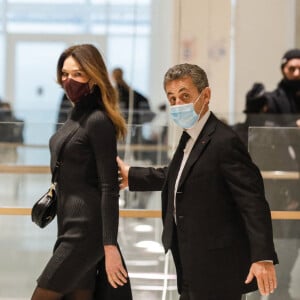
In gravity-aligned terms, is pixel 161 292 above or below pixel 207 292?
below

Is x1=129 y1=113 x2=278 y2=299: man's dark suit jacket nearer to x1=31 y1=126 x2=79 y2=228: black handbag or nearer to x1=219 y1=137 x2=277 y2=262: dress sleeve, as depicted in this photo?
x1=219 y1=137 x2=277 y2=262: dress sleeve

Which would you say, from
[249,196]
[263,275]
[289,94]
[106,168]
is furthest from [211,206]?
[289,94]

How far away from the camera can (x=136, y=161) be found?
5.01 metres

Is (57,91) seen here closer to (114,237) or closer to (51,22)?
(51,22)

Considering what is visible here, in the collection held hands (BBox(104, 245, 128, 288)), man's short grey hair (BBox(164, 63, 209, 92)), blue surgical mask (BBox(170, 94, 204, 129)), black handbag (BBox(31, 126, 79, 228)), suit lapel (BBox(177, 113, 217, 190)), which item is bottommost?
held hands (BBox(104, 245, 128, 288))

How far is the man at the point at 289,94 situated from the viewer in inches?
184

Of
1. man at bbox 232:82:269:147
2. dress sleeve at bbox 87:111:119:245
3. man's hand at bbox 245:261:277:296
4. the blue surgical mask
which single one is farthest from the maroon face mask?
man at bbox 232:82:269:147

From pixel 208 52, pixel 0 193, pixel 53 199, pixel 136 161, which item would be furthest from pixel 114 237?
pixel 208 52

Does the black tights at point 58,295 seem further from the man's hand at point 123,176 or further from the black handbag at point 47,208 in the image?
the man's hand at point 123,176

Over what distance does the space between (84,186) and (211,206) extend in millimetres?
530

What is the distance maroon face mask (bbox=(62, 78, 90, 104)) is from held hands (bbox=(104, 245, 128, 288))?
0.60 m

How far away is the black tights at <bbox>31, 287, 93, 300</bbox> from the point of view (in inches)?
104

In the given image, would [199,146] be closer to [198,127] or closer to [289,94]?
[198,127]

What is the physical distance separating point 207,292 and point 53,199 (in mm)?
734
